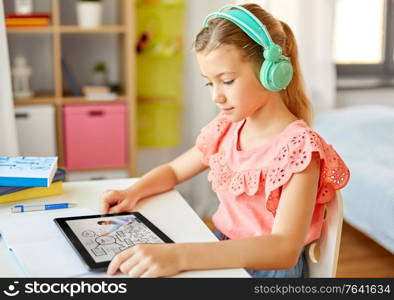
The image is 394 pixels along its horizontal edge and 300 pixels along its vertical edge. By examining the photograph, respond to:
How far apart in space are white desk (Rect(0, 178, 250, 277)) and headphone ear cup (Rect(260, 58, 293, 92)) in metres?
0.31

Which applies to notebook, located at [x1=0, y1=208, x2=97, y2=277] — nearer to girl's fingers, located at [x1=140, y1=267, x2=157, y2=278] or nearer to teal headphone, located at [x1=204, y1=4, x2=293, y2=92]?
girl's fingers, located at [x1=140, y1=267, x2=157, y2=278]

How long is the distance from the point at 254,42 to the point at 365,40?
269 cm

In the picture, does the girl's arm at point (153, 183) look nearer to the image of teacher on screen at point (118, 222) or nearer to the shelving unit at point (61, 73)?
the image of teacher on screen at point (118, 222)

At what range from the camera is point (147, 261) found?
1.00m

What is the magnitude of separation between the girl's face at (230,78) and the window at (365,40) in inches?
99.5

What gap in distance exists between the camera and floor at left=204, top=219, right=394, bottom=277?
260cm

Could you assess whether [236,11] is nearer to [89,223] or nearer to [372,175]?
[89,223]

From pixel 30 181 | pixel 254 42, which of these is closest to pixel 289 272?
pixel 254 42

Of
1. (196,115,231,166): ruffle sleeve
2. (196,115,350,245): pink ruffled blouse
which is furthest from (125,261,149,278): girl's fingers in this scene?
(196,115,231,166): ruffle sleeve

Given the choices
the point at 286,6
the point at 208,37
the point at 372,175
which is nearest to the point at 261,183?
the point at 208,37

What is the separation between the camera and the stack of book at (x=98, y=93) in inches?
116

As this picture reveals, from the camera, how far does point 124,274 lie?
1.01 m

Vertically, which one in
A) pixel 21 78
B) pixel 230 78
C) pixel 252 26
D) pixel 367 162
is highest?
pixel 252 26

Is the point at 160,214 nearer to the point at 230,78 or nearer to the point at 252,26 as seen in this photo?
the point at 230,78
